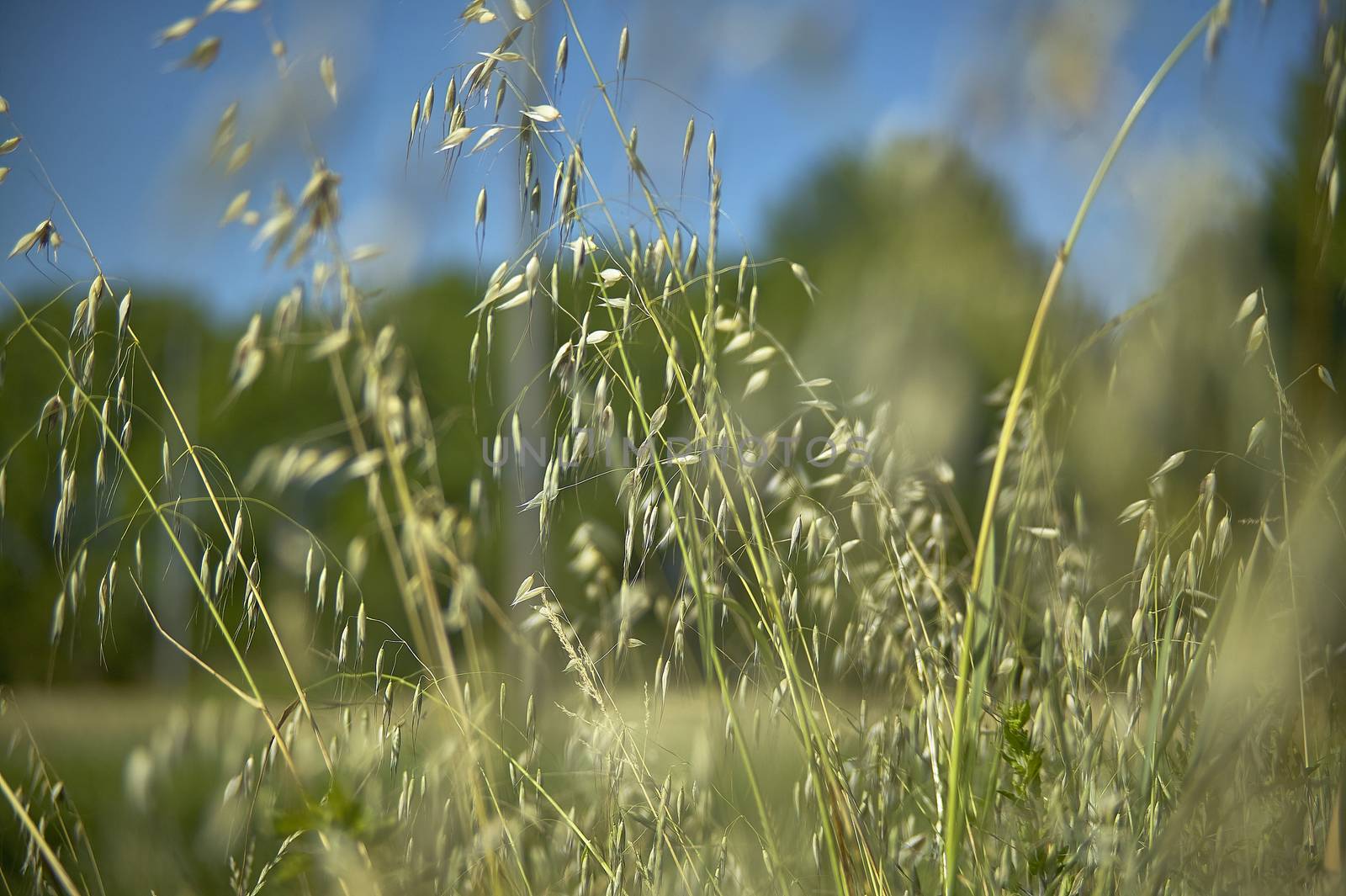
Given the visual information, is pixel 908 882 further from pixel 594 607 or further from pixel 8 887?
pixel 8 887

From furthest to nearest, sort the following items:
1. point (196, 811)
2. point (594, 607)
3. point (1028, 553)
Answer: point (196, 811) < point (594, 607) < point (1028, 553)

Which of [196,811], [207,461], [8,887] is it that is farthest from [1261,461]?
[196,811]

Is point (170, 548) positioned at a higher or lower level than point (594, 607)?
higher

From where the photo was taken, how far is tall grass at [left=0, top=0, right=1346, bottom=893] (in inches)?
18.8

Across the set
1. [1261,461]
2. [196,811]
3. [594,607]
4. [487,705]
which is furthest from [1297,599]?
[196,811]

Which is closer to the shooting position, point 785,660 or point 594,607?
point 785,660

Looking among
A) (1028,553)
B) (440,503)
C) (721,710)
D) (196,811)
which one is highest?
(440,503)

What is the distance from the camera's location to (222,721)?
632 mm

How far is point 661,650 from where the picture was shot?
643 millimetres

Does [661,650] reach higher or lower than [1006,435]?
lower

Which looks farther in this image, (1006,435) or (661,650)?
(661,650)

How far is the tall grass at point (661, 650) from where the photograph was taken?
48cm

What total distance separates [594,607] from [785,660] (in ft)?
1.86

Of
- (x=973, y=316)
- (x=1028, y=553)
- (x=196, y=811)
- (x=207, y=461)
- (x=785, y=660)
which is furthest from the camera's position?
(x=973, y=316)
